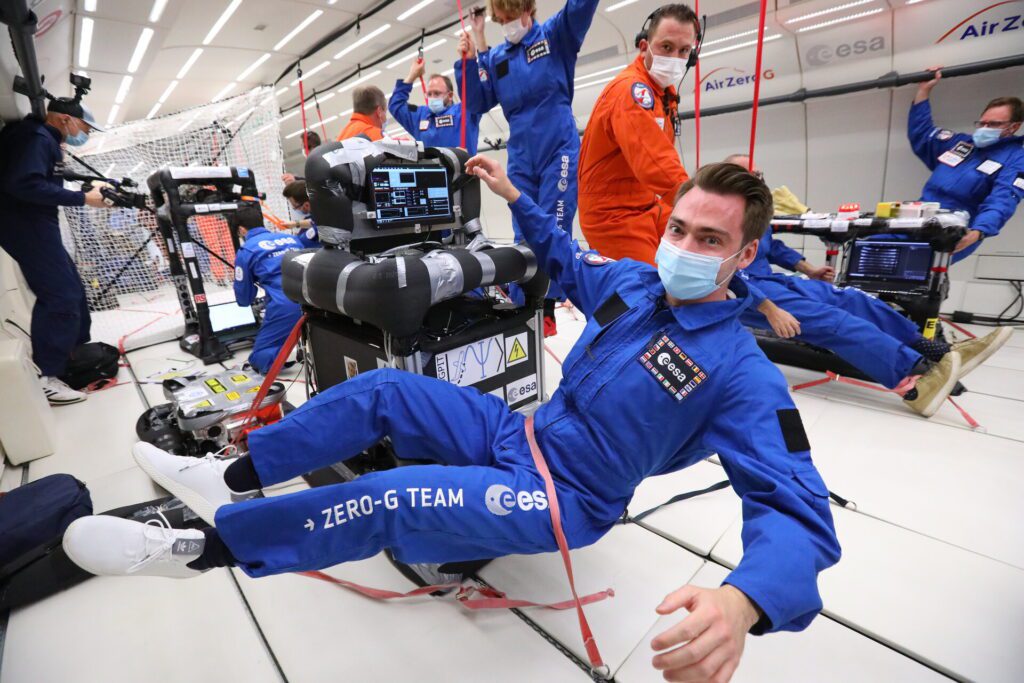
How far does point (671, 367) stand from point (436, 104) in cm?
422

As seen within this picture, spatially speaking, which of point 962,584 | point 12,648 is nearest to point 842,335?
point 962,584

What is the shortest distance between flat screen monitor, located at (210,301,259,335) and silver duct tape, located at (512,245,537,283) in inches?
151

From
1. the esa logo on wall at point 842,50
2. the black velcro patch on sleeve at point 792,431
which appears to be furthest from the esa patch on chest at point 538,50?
the esa logo on wall at point 842,50

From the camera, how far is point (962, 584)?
64.3 inches

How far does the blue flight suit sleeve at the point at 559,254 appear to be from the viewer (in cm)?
185

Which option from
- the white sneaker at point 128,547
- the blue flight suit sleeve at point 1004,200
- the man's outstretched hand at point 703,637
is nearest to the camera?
the man's outstretched hand at point 703,637

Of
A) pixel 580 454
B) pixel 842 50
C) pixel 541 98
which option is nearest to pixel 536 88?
pixel 541 98

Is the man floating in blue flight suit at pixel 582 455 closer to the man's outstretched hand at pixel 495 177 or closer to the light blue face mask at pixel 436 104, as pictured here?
the man's outstretched hand at pixel 495 177

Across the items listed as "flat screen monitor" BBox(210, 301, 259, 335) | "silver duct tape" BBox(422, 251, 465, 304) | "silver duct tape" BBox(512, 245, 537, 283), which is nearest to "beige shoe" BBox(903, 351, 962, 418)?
"silver duct tape" BBox(512, 245, 537, 283)

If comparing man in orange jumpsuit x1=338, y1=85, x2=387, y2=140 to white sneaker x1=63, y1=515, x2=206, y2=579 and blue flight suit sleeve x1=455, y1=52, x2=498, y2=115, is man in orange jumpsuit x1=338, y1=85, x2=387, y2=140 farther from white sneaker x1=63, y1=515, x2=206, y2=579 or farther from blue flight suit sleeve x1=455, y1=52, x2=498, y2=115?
white sneaker x1=63, y1=515, x2=206, y2=579

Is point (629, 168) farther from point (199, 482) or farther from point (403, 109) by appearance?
Answer: point (403, 109)

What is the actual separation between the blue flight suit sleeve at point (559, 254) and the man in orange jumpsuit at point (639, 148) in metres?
0.97

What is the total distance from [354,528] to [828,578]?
1683 millimetres

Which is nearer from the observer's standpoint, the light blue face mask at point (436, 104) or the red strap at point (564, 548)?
the red strap at point (564, 548)
